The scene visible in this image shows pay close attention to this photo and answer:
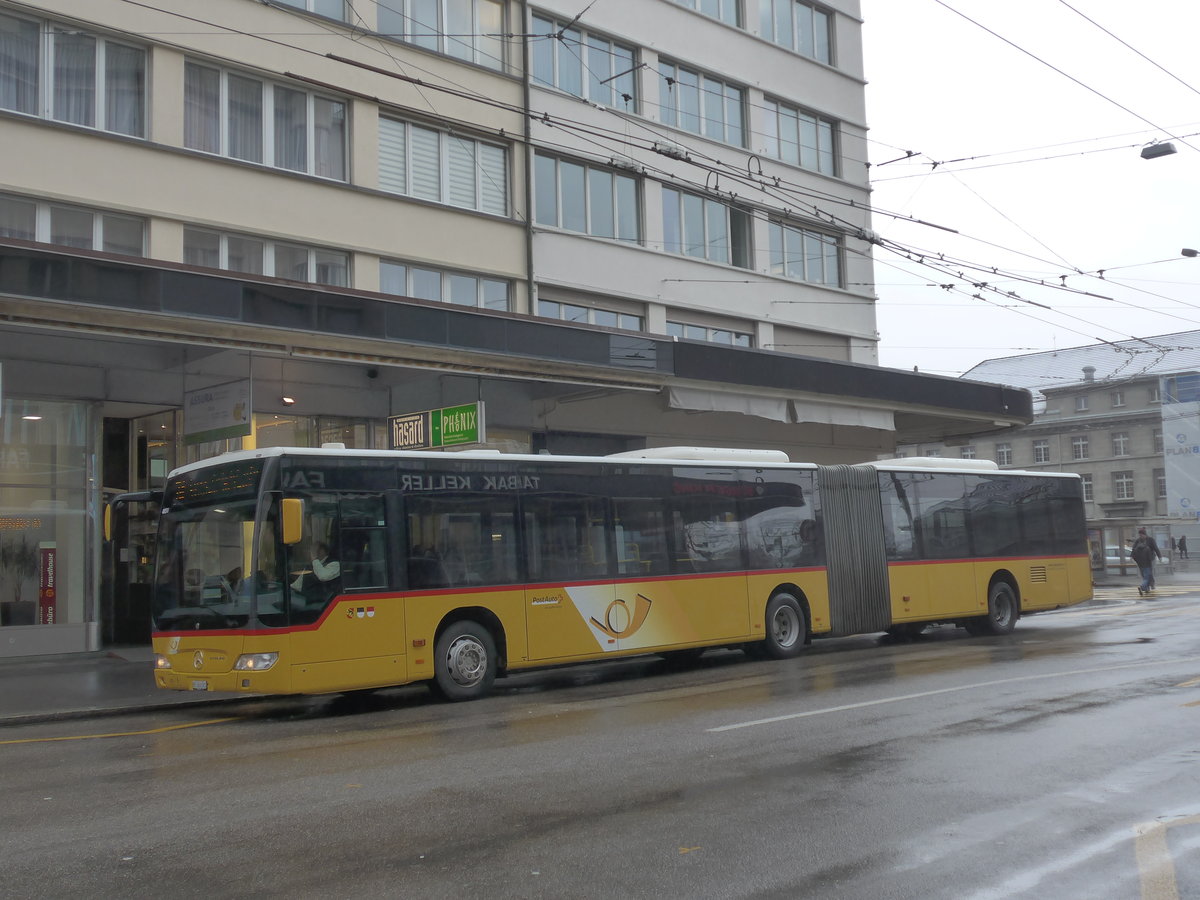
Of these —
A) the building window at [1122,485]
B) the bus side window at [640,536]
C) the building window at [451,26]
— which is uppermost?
the building window at [451,26]

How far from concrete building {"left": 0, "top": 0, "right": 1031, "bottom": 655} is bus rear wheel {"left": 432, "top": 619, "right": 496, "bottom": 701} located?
534 cm

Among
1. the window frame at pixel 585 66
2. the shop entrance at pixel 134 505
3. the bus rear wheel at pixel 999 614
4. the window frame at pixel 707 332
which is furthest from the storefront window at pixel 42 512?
the bus rear wheel at pixel 999 614

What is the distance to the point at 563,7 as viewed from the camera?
25312mm

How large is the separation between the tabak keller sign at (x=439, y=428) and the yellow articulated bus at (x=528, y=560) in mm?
2832

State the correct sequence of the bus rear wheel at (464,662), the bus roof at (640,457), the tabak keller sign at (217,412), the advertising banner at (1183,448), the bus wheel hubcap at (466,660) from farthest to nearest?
the advertising banner at (1183,448), the tabak keller sign at (217,412), the bus wheel hubcap at (466,660), the bus rear wheel at (464,662), the bus roof at (640,457)

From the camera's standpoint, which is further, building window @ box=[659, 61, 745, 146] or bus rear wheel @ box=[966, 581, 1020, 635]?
building window @ box=[659, 61, 745, 146]

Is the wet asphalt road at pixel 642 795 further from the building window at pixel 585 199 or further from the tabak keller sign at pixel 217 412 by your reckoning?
the building window at pixel 585 199

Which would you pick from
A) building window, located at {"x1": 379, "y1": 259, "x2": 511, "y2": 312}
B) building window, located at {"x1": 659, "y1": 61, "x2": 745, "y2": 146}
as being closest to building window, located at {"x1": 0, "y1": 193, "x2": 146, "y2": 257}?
building window, located at {"x1": 379, "y1": 259, "x2": 511, "y2": 312}

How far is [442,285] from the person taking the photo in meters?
22.6

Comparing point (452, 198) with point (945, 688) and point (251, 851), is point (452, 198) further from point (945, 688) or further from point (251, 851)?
point (251, 851)

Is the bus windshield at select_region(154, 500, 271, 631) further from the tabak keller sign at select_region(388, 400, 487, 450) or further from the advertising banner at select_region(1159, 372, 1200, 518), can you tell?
the advertising banner at select_region(1159, 372, 1200, 518)

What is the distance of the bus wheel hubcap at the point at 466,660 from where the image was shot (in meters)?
13.2

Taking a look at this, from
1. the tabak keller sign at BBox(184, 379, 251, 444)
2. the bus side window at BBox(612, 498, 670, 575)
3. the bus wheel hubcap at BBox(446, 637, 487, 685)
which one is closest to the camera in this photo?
the bus wheel hubcap at BBox(446, 637, 487, 685)

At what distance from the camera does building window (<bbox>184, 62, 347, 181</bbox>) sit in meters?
19.5
